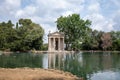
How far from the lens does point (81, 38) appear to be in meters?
128

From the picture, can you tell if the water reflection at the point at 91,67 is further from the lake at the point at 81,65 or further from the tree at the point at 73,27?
the tree at the point at 73,27

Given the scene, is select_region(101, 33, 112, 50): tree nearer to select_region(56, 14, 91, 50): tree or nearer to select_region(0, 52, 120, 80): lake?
select_region(56, 14, 91, 50): tree

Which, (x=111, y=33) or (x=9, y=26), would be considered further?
(x=111, y=33)

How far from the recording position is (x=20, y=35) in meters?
108

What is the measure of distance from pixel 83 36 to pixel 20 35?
1215 inches

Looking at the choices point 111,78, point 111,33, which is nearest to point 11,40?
point 111,33

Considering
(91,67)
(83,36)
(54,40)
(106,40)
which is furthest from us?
(83,36)

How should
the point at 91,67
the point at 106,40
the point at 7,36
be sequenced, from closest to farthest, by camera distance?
the point at 91,67
the point at 7,36
the point at 106,40

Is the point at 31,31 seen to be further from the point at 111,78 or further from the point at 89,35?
the point at 111,78

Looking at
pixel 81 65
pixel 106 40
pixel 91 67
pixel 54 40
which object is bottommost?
pixel 91 67

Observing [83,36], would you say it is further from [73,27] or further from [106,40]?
[106,40]

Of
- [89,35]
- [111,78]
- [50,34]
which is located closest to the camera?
[111,78]

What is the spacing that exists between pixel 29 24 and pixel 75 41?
23984mm

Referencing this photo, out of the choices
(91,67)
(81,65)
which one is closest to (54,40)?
(81,65)
